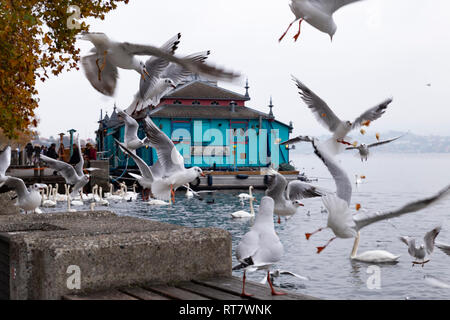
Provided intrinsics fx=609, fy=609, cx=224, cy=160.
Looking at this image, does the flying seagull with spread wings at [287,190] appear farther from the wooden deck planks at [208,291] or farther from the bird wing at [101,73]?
the bird wing at [101,73]

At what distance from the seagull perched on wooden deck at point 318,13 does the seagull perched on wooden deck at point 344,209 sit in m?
1.23

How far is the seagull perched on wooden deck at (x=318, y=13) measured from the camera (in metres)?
3.66

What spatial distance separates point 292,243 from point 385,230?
18.2ft

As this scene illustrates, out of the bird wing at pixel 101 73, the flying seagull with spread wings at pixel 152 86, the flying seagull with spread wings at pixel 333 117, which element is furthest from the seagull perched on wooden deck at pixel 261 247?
the bird wing at pixel 101 73

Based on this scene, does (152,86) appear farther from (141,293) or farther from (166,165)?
(166,165)

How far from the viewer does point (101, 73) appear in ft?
14.8

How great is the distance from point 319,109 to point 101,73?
2.74 metres

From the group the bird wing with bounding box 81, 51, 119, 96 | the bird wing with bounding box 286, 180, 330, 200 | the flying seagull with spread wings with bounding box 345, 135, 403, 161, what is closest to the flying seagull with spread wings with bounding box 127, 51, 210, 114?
the bird wing with bounding box 81, 51, 119, 96

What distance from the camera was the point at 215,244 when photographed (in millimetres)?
5797

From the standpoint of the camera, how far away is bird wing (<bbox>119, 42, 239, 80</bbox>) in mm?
3299

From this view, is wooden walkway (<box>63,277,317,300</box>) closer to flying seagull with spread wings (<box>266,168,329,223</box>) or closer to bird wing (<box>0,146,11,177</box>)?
flying seagull with spread wings (<box>266,168,329,223</box>)

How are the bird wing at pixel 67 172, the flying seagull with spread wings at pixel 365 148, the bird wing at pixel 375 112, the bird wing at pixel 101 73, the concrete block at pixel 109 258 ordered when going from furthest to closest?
the bird wing at pixel 67 172 < the bird wing at pixel 375 112 < the flying seagull with spread wings at pixel 365 148 < the concrete block at pixel 109 258 < the bird wing at pixel 101 73

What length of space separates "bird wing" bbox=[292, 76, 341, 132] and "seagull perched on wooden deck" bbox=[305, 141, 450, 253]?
3.02 ft
